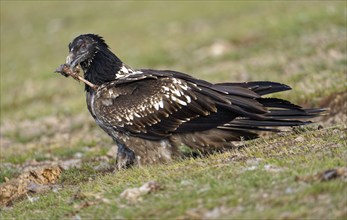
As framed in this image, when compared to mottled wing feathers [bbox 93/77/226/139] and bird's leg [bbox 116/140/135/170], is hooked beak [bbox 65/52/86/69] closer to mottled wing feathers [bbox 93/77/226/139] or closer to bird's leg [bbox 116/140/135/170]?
mottled wing feathers [bbox 93/77/226/139]

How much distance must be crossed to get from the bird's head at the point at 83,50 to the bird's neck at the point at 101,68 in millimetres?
54

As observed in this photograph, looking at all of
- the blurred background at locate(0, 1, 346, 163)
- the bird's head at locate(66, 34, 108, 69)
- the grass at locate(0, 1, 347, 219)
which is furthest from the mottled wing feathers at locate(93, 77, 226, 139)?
the blurred background at locate(0, 1, 346, 163)

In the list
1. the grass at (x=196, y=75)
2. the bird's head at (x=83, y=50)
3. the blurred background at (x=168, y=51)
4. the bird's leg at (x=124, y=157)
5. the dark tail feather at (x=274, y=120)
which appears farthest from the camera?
the blurred background at (x=168, y=51)

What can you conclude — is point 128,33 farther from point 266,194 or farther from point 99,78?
point 266,194

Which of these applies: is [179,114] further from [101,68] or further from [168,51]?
[168,51]

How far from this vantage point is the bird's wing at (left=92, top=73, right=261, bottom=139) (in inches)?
396

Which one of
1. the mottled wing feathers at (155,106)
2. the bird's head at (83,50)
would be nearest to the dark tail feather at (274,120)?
the mottled wing feathers at (155,106)

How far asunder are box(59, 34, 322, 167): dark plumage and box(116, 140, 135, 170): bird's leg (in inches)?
5.9

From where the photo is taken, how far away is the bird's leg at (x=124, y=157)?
34.4 ft

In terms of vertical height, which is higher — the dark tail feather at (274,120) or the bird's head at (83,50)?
the bird's head at (83,50)

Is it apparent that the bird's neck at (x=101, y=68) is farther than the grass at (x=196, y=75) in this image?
Yes

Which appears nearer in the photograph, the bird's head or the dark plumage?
the dark plumage

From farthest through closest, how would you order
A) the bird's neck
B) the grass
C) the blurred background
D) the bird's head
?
the blurred background → the bird's head → the bird's neck → the grass

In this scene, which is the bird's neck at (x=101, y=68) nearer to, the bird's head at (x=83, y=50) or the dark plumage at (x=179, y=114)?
the bird's head at (x=83, y=50)
